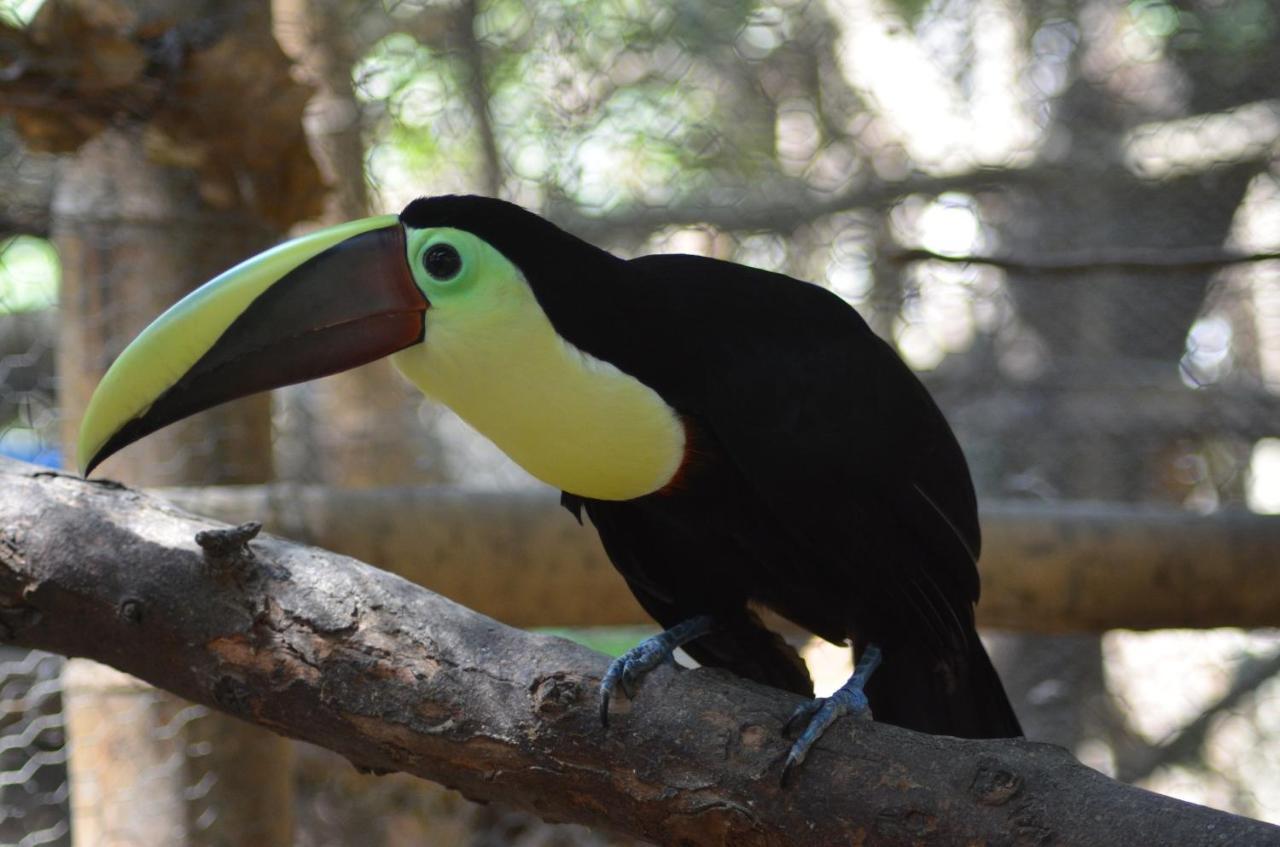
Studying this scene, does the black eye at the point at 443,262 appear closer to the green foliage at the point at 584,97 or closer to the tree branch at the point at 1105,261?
the tree branch at the point at 1105,261

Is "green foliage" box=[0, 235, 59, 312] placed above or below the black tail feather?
above

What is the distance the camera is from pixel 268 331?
1.21 meters

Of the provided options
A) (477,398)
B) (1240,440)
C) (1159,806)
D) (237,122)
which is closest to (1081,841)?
(1159,806)

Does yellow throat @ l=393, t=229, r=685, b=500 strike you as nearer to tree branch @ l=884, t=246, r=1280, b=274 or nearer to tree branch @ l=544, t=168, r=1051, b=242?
tree branch @ l=884, t=246, r=1280, b=274

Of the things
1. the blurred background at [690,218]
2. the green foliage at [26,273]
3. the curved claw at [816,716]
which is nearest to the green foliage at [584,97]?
the blurred background at [690,218]

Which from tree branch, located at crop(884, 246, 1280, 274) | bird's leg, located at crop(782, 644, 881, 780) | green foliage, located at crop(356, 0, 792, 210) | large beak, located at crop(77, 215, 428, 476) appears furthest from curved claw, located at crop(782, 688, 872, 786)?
green foliage, located at crop(356, 0, 792, 210)

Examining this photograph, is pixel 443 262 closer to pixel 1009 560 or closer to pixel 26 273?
pixel 1009 560

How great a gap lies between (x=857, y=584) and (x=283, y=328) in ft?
2.15

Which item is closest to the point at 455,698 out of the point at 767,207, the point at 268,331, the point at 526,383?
the point at 526,383

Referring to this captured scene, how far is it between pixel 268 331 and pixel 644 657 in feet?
1.63

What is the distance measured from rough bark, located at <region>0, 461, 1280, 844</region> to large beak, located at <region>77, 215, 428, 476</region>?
12 cm

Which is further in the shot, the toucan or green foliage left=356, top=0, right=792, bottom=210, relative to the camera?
green foliage left=356, top=0, right=792, bottom=210

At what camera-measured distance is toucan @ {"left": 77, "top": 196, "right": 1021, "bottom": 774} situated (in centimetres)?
118

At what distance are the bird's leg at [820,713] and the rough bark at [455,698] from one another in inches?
0.5
